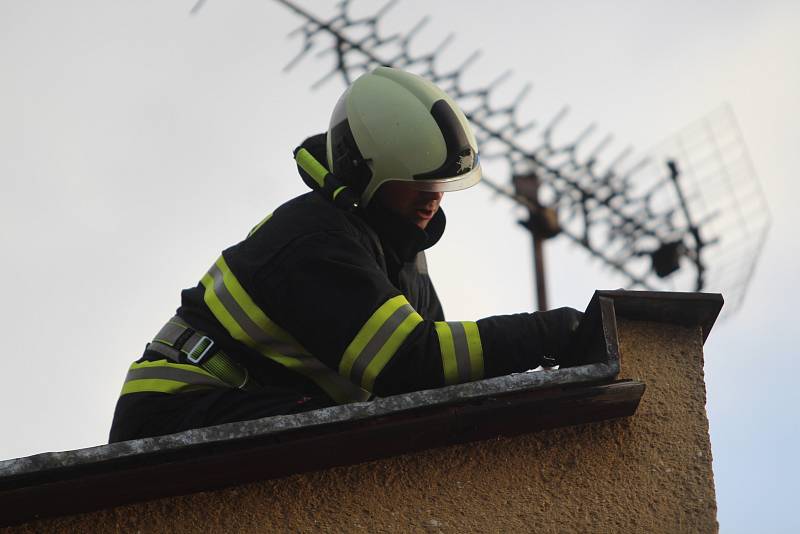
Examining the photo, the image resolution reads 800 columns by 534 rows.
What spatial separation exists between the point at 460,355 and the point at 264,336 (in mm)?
630

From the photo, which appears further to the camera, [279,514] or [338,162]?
[338,162]

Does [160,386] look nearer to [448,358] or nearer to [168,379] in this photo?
[168,379]

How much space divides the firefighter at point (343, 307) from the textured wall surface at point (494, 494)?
0.97ft

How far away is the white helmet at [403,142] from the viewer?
3.75 m

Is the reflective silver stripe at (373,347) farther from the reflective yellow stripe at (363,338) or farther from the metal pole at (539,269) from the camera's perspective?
the metal pole at (539,269)

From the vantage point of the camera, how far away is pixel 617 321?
10.0 ft

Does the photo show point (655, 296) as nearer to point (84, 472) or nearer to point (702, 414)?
point (702, 414)

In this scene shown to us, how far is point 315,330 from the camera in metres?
3.15

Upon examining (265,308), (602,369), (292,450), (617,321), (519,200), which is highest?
(519,200)

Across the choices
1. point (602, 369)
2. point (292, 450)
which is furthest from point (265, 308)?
point (602, 369)

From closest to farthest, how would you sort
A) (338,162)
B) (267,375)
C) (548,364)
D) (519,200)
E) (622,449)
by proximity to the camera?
1. (622,449)
2. (548,364)
3. (267,375)
4. (338,162)
5. (519,200)

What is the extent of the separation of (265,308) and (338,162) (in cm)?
75

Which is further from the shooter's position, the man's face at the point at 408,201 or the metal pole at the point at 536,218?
the metal pole at the point at 536,218

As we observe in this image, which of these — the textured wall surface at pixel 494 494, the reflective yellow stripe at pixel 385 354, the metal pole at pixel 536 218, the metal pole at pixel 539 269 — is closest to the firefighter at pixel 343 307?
the reflective yellow stripe at pixel 385 354
